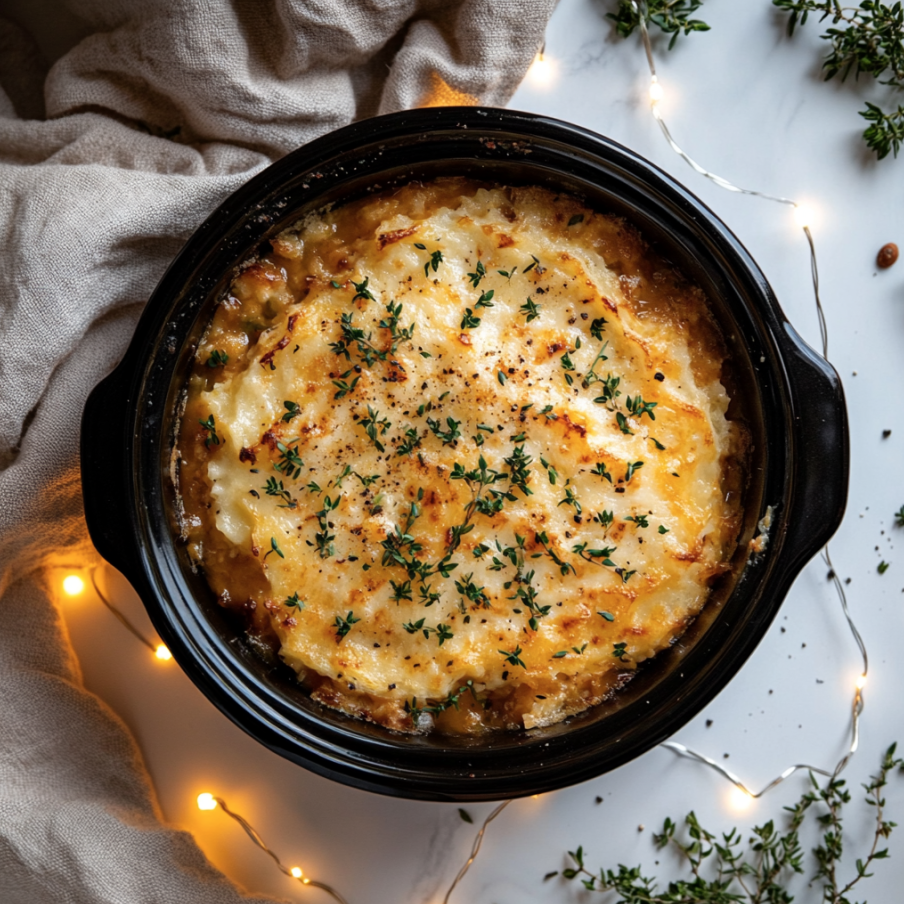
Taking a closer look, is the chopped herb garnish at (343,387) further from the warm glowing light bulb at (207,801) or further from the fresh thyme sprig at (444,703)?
the warm glowing light bulb at (207,801)

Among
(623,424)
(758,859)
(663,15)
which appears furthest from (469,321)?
(758,859)

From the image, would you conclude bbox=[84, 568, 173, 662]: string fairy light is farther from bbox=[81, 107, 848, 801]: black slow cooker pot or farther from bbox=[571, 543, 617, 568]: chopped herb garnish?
bbox=[571, 543, 617, 568]: chopped herb garnish

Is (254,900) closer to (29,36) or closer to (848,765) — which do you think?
(848,765)

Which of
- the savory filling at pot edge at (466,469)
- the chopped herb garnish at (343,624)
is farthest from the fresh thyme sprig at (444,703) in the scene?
the chopped herb garnish at (343,624)

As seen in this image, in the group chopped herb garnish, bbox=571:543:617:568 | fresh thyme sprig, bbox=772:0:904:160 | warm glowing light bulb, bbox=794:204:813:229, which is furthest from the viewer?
warm glowing light bulb, bbox=794:204:813:229

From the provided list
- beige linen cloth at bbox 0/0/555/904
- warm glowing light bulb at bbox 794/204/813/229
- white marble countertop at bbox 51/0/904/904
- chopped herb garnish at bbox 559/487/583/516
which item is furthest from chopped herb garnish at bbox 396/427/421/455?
warm glowing light bulb at bbox 794/204/813/229

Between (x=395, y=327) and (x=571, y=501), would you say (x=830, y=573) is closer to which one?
(x=571, y=501)
